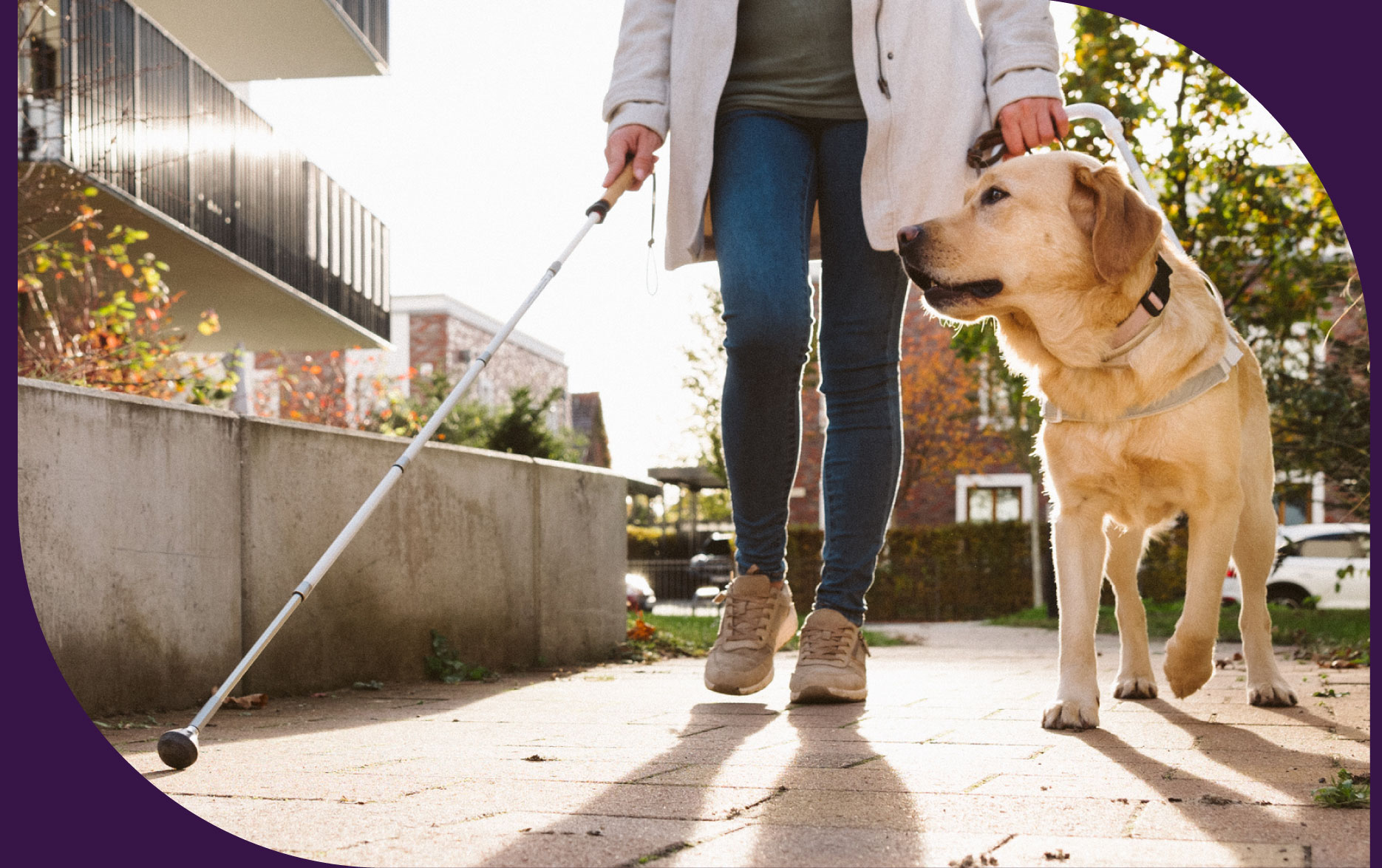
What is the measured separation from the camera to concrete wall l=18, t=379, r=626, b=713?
123 inches

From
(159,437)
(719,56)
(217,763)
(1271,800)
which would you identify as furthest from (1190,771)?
(159,437)

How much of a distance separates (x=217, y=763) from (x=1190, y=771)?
68.7 inches

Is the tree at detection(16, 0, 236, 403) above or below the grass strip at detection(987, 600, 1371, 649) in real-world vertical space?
above

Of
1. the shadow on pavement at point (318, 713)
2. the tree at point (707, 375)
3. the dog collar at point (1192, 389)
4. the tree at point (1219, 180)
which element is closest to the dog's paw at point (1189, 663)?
the dog collar at point (1192, 389)

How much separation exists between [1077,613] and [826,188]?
1.29 metres

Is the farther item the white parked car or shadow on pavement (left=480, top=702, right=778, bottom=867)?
the white parked car

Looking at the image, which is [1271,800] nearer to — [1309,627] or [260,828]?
[260,828]

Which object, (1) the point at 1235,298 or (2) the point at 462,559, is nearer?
(2) the point at 462,559

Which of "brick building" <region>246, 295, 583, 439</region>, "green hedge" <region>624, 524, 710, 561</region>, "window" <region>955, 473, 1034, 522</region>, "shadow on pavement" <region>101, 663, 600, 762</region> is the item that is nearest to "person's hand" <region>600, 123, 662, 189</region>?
"shadow on pavement" <region>101, 663, 600, 762</region>

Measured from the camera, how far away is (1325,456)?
27.5ft

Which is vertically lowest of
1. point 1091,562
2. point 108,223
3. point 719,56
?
point 1091,562

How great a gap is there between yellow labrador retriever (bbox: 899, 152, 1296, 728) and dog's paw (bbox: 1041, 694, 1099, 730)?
0.05 metres

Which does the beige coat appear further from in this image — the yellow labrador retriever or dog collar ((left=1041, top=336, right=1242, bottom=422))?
dog collar ((left=1041, top=336, right=1242, bottom=422))

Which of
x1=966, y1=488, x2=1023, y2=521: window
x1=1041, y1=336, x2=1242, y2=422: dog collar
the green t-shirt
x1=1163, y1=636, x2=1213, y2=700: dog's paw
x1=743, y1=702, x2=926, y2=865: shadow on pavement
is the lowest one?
x1=743, y1=702, x2=926, y2=865: shadow on pavement
